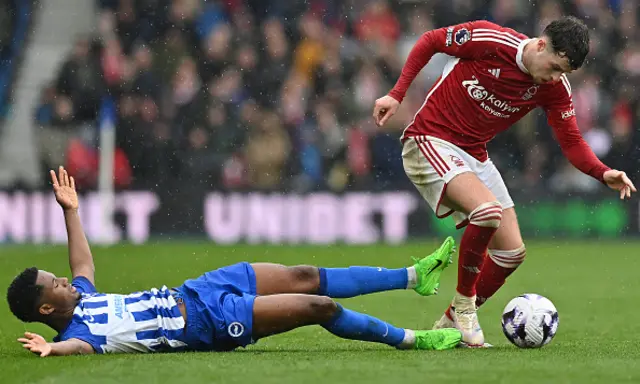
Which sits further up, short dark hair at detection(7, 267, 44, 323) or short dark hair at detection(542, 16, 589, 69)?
short dark hair at detection(542, 16, 589, 69)

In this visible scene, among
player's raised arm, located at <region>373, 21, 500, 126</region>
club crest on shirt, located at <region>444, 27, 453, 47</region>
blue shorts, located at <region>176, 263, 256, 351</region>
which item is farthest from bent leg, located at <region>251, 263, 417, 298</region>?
club crest on shirt, located at <region>444, 27, 453, 47</region>

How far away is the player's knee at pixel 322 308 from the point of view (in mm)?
6805

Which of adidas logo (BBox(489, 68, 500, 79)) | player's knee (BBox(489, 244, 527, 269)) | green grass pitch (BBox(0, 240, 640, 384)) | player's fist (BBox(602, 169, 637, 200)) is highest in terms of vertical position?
adidas logo (BBox(489, 68, 500, 79))

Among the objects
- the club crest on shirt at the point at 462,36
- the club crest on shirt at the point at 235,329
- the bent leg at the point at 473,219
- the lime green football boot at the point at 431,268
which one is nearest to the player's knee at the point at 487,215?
the bent leg at the point at 473,219

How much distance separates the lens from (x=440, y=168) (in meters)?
7.87

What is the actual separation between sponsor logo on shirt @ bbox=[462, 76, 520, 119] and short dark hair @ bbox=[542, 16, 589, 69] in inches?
23.7

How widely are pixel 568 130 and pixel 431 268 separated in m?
1.37

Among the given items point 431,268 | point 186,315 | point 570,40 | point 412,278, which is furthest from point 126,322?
point 570,40

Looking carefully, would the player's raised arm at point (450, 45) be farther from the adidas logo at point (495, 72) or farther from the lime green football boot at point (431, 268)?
the lime green football boot at point (431, 268)

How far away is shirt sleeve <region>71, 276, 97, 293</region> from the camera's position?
716cm

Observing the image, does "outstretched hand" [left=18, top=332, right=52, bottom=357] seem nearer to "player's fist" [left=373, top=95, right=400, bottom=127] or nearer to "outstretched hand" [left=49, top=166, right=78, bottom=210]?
"outstretched hand" [left=49, top=166, right=78, bottom=210]

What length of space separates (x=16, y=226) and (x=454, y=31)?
1045 centimetres

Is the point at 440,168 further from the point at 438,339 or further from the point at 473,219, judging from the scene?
the point at 438,339

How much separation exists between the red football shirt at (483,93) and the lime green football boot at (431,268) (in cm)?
75
